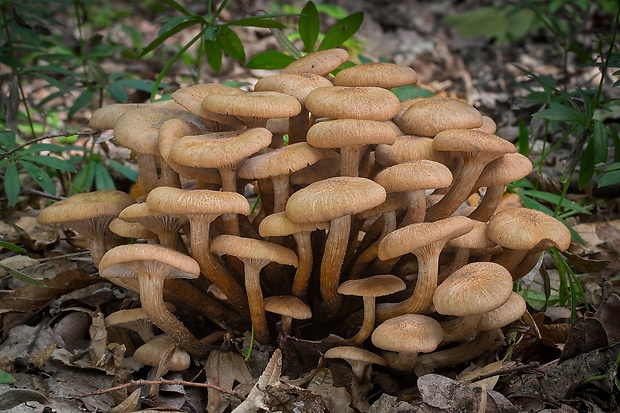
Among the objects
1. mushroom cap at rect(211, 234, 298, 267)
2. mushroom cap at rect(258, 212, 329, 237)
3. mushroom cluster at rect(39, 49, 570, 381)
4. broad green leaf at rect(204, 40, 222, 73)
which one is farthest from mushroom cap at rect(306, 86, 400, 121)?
broad green leaf at rect(204, 40, 222, 73)

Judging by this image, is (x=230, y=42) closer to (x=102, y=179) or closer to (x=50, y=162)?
(x=50, y=162)

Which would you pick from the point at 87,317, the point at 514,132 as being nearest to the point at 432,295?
the point at 87,317

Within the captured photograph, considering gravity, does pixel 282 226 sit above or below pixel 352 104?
below

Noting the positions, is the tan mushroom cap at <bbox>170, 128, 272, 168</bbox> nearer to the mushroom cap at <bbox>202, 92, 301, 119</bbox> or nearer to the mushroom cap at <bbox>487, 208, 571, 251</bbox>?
the mushroom cap at <bbox>202, 92, 301, 119</bbox>

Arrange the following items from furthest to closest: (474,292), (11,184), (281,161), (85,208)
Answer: (11,184), (85,208), (281,161), (474,292)

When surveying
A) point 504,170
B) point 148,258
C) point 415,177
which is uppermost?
point 415,177

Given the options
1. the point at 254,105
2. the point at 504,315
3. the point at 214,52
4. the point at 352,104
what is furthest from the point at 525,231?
the point at 214,52
